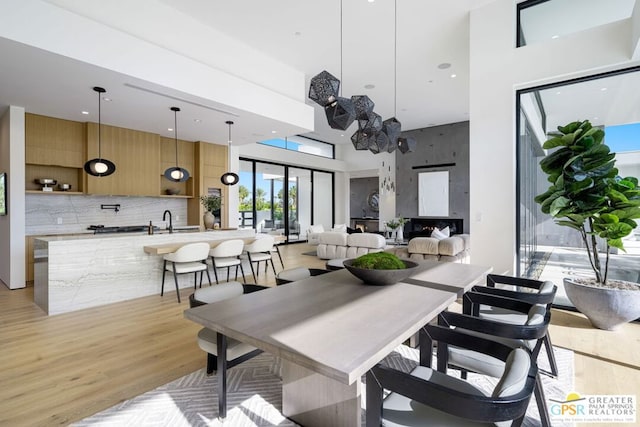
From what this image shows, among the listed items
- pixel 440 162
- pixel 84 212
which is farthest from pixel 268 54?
pixel 440 162

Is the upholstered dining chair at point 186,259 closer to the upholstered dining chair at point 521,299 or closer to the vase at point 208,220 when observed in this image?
the vase at point 208,220

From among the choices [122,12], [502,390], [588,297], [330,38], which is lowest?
[588,297]

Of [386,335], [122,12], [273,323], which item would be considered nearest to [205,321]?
[273,323]

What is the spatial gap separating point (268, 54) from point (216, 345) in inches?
186

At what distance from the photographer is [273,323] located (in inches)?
61.9

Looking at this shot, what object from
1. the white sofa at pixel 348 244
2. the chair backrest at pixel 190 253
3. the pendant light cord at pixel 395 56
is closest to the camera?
the pendant light cord at pixel 395 56

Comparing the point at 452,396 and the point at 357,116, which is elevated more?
the point at 357,116

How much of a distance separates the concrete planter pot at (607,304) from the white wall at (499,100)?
0.75 metres

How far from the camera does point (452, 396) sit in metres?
1.08

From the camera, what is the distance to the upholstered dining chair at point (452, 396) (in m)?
1.04

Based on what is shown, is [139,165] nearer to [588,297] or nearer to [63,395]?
[63,395]

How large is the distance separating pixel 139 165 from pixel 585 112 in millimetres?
7285
